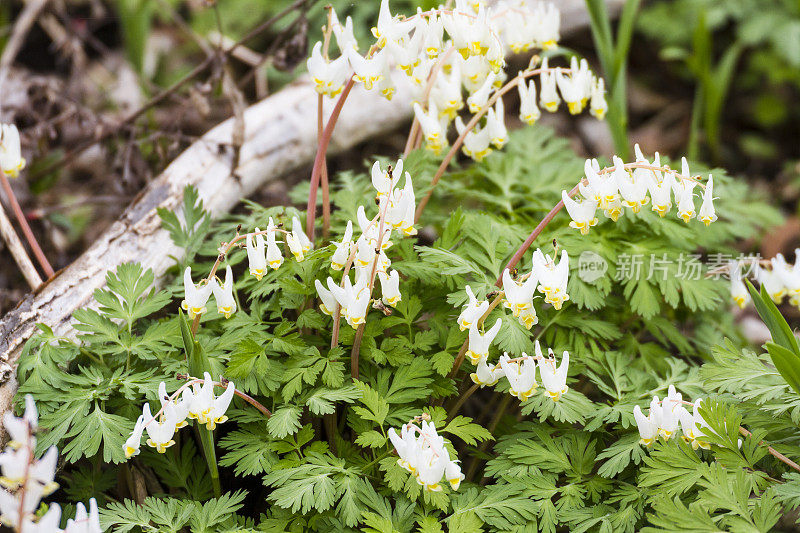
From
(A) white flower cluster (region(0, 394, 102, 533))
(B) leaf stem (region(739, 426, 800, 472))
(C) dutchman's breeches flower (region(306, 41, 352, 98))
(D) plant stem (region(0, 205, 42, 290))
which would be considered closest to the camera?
(A) white flower cluster (region(0, 394, 102, 533))

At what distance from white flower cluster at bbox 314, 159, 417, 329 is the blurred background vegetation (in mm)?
1734

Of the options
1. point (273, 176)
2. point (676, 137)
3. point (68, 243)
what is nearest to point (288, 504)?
point (273, 176)

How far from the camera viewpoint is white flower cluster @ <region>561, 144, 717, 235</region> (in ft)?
7.09

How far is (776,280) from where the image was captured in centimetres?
262

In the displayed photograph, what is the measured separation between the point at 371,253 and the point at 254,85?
3.69 meters

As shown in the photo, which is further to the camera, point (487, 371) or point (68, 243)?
point (68, 243)

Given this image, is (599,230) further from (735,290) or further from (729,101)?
(729,101)

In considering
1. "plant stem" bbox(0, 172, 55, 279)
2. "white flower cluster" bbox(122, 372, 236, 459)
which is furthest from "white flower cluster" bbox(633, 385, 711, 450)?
"plant stem" bbox(0, 172, 55, 279)

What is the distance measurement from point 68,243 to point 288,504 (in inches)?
117

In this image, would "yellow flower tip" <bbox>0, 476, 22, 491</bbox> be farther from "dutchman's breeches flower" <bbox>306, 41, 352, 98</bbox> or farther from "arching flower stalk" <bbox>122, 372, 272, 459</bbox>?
"dutchman's breeches flower" <bbox>306, 41, 352, 98</bbox>

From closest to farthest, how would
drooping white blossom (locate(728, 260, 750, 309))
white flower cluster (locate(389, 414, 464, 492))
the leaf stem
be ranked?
white flower cluster (locate(389, 414, 464, 492))
the leaf stem
drooping white blossom (locate(728, 260, 750, 309))

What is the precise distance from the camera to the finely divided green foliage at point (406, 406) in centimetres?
209

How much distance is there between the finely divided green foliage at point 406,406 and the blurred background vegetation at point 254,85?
4.62 ft

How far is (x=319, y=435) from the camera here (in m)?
2.53
